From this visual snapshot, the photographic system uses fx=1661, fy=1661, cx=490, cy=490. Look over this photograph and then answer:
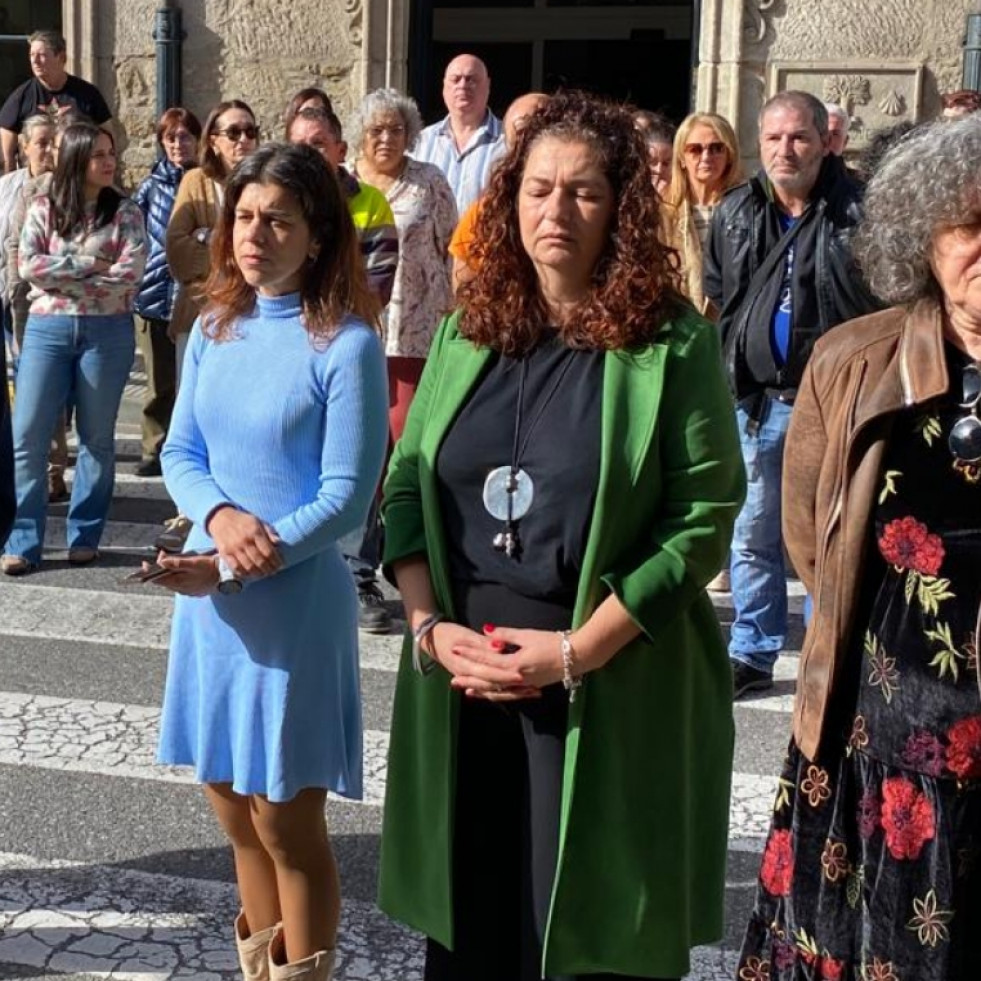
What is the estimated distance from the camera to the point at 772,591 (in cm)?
588

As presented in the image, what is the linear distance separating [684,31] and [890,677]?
13.8 m

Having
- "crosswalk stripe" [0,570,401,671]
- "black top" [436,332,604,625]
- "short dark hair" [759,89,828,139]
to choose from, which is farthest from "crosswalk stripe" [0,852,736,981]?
"short dark hair" [759,89,828,139]

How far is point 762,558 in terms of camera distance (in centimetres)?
590

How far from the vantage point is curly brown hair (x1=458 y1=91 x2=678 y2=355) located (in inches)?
112

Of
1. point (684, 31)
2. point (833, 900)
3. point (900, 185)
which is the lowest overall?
point (833, 900)

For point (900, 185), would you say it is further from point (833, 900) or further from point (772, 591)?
point (772, 591)

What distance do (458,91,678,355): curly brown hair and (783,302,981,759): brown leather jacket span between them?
317mm

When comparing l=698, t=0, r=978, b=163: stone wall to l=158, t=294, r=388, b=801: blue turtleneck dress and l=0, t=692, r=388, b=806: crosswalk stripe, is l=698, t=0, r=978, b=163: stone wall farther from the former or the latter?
l=158, t=294, r=388, b=801: blue turtleneck dress

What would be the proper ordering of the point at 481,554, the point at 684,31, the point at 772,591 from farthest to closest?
the point at 684,31 < the point at 772,591 < the point at 481,554

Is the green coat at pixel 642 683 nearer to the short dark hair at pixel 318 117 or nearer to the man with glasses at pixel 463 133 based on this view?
the short dark hair at pixel 318 117

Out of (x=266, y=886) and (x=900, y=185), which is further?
(x=266, y=886)

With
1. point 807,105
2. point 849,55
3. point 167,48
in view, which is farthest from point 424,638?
point 167,48

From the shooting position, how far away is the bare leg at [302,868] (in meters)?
3.26

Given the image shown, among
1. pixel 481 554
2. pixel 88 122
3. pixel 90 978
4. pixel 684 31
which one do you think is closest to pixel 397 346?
pixel 88 122
